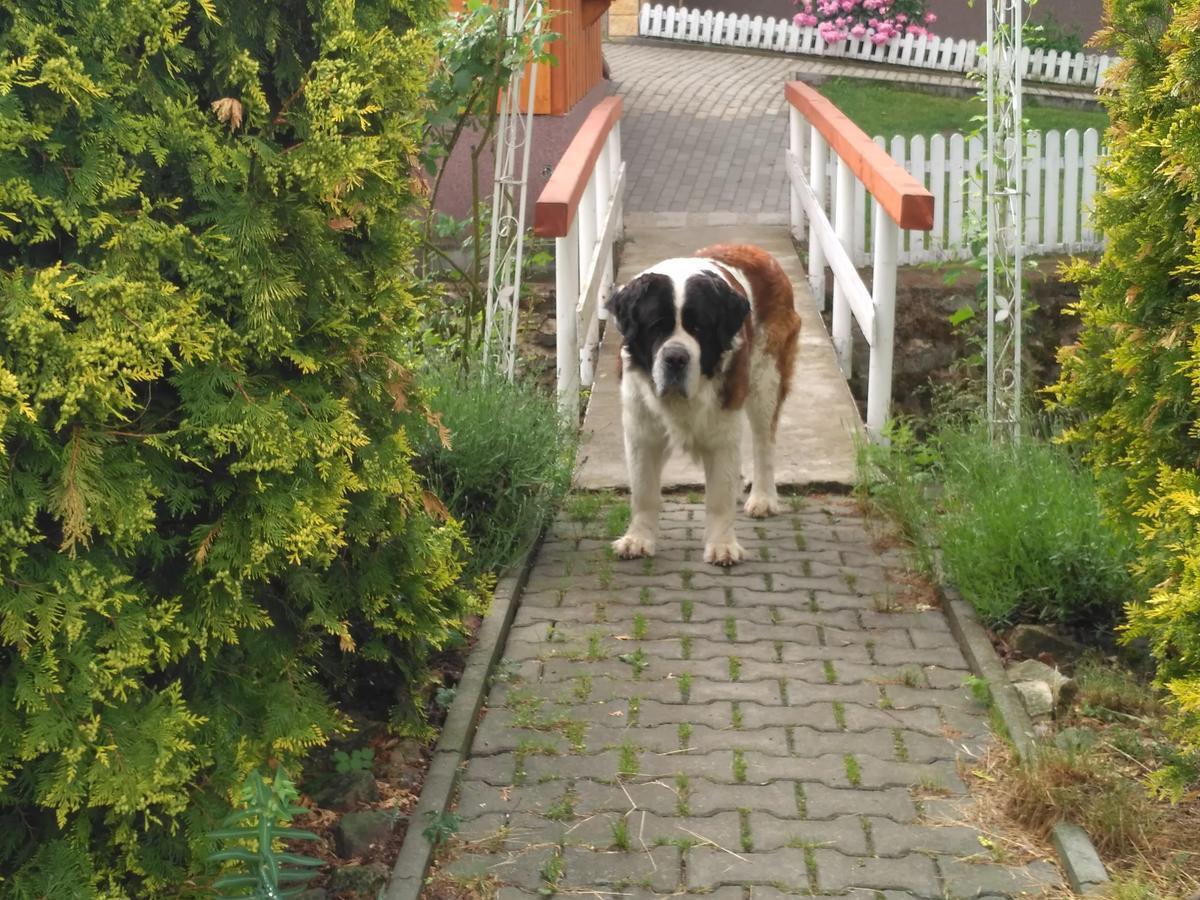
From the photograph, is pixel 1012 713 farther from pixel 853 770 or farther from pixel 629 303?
pixel 629 303

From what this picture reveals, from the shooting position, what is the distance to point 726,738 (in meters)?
4.40

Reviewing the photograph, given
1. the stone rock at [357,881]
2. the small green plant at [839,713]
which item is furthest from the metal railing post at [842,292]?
the stone rock at [357,881]

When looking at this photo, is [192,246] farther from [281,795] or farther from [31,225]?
[281,795]

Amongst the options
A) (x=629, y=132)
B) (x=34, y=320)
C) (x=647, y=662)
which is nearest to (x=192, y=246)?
(x=34, y=320)

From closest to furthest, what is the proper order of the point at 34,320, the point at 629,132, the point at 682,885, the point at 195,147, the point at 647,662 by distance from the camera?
the point at 34,320 → the point at 195,147 → the point at 682,885 → the point at 647,662 → the point at 629,132

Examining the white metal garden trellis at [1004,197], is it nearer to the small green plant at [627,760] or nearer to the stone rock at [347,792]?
the small green plant at [627,760]

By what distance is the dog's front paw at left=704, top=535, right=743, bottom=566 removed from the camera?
19.4ft

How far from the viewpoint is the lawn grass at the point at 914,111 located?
714 inches

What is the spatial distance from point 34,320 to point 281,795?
3.59ft

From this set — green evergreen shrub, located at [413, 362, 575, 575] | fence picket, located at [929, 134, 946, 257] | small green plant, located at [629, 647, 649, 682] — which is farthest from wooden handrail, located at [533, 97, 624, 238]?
fence picket, located at [929, 134, 946, 257]

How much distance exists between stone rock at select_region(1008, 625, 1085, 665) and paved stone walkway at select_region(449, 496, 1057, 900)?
0.85ft

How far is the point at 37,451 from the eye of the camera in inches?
116

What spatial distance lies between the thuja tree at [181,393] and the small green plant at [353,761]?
0.44 m

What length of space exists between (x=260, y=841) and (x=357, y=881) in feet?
2.12
